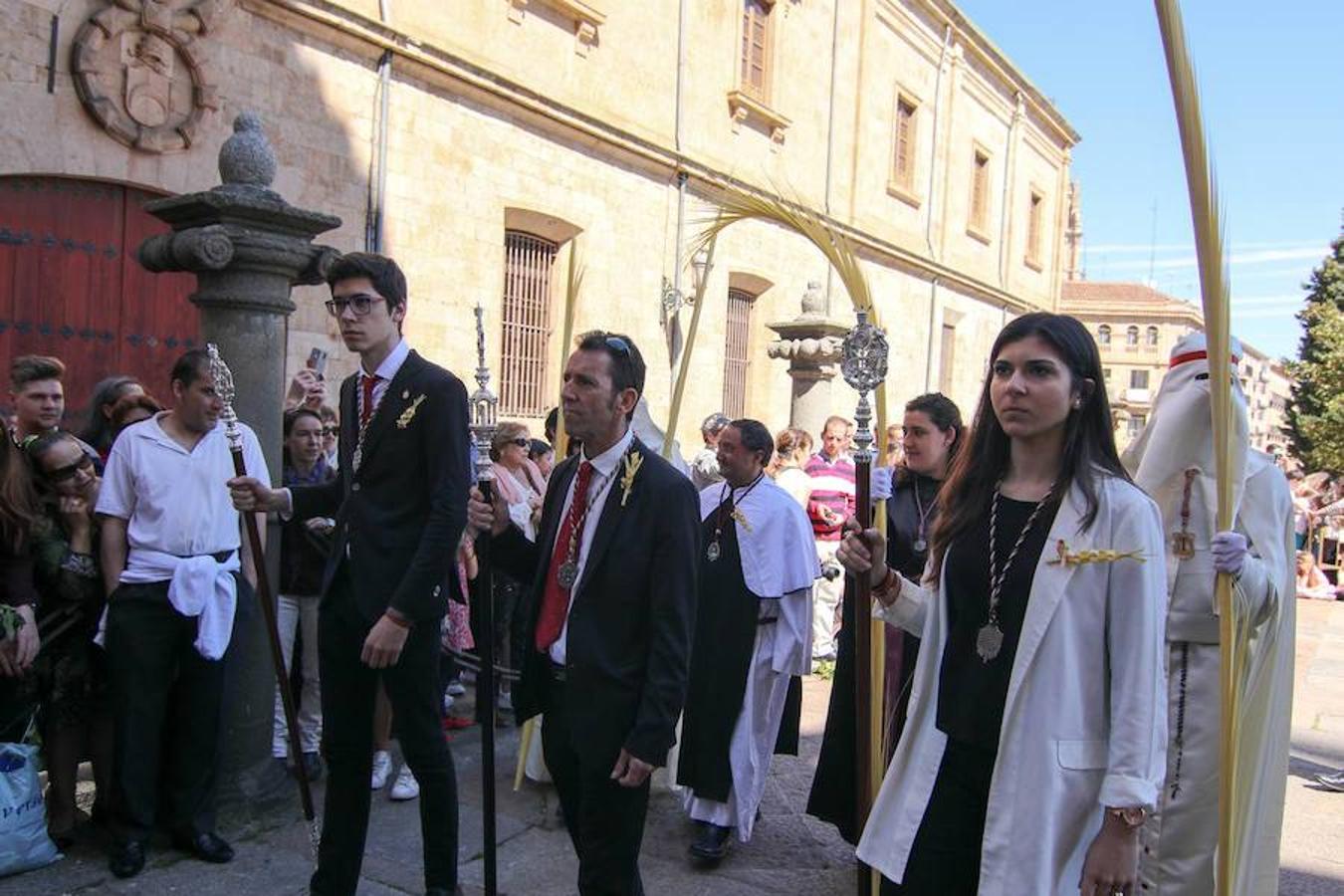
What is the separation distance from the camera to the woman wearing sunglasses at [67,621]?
164 inches

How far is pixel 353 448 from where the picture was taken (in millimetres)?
3637

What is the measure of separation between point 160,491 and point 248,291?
985 millimetres

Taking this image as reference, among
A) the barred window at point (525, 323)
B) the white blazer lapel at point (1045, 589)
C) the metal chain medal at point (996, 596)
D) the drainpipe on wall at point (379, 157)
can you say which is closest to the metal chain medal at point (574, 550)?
the metal chain medal at point (996, 596)

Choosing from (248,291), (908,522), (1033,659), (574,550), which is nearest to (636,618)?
(574,550)

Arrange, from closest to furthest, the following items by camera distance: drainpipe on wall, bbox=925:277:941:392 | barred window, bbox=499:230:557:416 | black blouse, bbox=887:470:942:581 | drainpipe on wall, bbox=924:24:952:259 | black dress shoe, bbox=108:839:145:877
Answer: black dress shoe, bbox=108:839:145:877 < black blouse, bbox=887:470:942:581 < barred window, bbox=499:230:557:416 < drainpipe on wall, bbox=924:24:952:259 < drainpipe on wall, bbox=925:277:941:392

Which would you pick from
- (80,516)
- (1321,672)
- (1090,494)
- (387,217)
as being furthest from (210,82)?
(1321,672)

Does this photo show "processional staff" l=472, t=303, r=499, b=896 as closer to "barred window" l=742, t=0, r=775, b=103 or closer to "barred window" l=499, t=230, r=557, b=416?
"barred window" l=499, t=230, r=557, b=416

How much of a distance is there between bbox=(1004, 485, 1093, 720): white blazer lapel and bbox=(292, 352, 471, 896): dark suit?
1.83 meters

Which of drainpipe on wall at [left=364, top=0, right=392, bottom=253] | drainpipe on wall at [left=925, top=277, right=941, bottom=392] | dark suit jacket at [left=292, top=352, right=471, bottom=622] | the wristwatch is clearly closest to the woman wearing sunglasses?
dark suit jacket at [left=292, top=352, right=471, bottom=622]

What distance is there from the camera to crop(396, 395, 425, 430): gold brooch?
11.4 feet

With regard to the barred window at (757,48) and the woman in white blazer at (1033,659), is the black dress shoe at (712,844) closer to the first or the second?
the woman in white blazer at (1033,659)

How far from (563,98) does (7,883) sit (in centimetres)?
1000

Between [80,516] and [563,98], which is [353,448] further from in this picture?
[563,98]

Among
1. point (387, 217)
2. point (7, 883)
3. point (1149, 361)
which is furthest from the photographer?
point (1149, 361)
